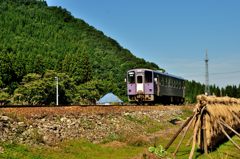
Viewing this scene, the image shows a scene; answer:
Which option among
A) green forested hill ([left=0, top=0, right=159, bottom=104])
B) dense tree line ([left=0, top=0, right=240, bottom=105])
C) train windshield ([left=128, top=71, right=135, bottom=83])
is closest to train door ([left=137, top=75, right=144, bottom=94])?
train windshield ([left=128, top=71, right=135, bottom=83])

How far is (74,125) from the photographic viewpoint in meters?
20.5

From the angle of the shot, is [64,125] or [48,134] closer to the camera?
[48,134]

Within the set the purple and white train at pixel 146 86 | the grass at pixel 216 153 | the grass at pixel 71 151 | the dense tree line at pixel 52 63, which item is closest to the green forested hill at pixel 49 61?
the dense tree line at pixel 52 63

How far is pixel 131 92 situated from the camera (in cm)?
4169

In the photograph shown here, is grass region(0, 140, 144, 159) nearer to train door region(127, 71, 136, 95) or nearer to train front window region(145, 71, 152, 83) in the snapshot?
train front window region(145, 71, 152, 83)

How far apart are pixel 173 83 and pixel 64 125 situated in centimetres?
3012

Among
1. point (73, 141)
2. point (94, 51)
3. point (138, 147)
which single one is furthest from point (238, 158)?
point (94, 51)

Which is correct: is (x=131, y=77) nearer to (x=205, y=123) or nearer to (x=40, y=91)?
(x=205, y=123)

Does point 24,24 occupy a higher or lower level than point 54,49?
higher

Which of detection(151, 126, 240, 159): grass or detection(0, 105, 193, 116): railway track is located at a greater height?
detection(0, 105, 193, 116): railway track

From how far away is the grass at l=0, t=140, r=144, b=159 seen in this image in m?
15.3

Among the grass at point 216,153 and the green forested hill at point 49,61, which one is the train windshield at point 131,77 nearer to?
the grass at point 216,153

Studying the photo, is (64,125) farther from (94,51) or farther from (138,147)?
(94,51)

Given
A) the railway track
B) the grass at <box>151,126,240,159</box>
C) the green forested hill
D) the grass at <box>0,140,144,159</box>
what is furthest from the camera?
the green forested hill
